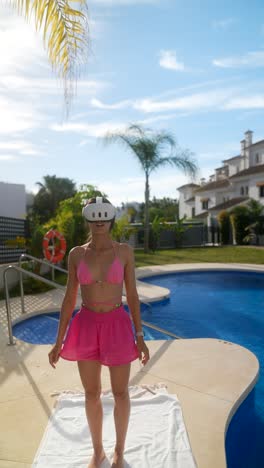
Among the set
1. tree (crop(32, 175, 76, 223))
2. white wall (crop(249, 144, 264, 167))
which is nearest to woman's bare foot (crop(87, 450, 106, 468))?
tree (crop(32, 175, 76, 223))

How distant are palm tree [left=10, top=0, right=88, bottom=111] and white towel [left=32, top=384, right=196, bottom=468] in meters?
3.04

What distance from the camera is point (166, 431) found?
2947mm

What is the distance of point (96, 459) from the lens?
255 cm

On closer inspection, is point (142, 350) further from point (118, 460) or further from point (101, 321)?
point (118, 460)

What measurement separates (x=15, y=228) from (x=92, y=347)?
10.7 meters

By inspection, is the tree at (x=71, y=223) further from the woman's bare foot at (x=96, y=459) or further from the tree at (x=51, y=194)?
the tree at (x=51, y=194)

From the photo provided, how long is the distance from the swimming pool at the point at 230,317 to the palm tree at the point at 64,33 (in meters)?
3.76

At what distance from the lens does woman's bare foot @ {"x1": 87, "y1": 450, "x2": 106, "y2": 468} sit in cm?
252

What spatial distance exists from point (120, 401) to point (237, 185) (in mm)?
31954

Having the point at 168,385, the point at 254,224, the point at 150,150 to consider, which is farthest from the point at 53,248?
the point at 254,224

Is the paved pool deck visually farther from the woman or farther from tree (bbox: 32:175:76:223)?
tree (bbox: 32:175:76:223)

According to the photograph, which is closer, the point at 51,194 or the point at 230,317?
the point at 230,317

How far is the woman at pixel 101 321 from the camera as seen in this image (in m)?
2.37

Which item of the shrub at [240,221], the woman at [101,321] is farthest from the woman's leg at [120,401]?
the shrub at [240,221]
